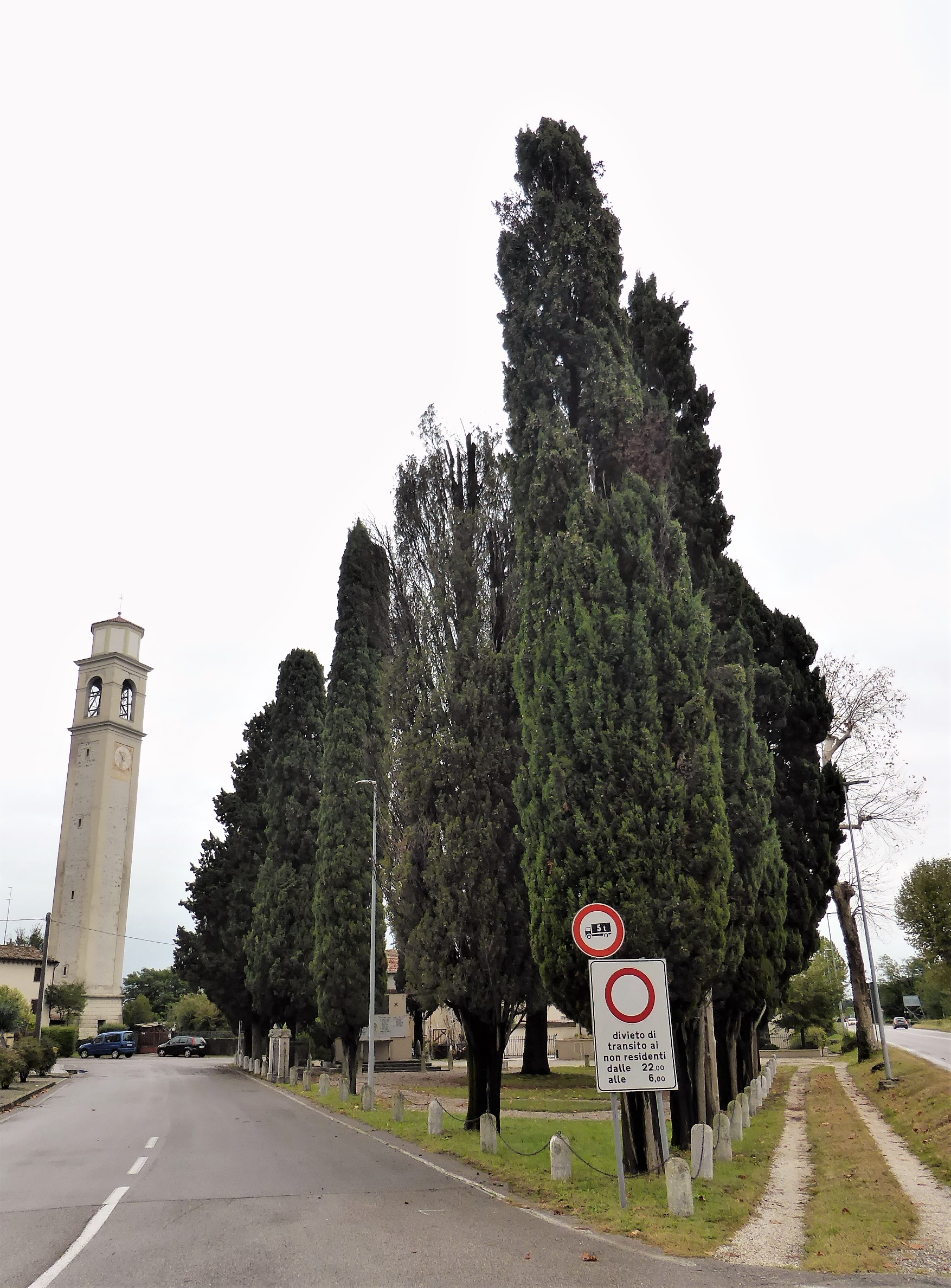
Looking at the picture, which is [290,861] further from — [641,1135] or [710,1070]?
[641,1135]

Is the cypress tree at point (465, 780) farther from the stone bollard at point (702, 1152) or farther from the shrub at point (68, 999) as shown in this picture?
the shrub at point (68, 999)

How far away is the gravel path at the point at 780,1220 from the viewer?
750 cm

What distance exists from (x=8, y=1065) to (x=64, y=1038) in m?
32.4

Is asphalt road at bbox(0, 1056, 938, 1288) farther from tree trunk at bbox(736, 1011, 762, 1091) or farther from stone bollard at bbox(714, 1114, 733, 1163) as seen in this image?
tree trunk at bbox(736, 1011, 762, 1091)

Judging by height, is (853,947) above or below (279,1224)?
above

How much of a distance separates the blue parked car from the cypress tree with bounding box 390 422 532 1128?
48.5 meters

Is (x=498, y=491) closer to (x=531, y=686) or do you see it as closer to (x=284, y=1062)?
(x=531, y=686)

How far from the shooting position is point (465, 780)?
1588cm

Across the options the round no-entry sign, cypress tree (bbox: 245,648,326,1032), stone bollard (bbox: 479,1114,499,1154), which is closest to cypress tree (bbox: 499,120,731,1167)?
the round no-entry sign

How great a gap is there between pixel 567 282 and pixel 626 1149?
40.8 feet

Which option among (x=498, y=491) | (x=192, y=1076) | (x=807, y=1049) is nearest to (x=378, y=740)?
(x=498, y=491)

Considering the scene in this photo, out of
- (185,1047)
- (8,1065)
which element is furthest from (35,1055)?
(185,1047)

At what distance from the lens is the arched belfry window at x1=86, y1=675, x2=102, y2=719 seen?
69.8 m

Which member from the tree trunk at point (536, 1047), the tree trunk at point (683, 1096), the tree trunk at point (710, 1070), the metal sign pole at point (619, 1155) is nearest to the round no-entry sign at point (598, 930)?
the metal sign pole at point (619, 1155)
